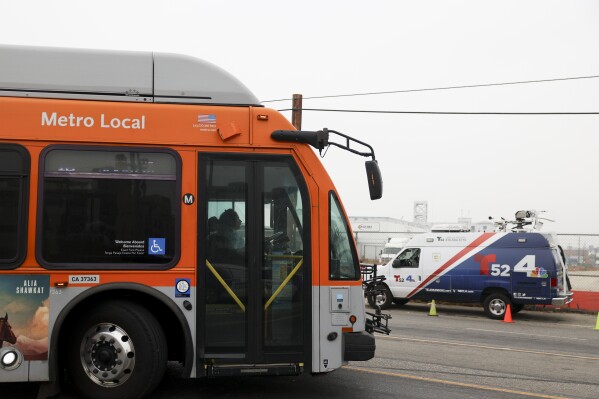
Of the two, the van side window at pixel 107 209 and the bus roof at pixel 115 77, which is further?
the bus roof at pixel 115 77

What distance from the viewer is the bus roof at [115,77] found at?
21.3 feet

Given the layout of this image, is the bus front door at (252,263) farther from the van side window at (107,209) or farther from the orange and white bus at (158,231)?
the van side window at (107,209)

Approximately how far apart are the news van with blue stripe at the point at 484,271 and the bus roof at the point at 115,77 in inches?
431

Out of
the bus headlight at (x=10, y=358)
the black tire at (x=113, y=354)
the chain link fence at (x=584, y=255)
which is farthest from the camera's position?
the chain link fence at (x=584, y=255)

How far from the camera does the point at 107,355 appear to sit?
623cm

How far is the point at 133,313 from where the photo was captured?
6.28 m

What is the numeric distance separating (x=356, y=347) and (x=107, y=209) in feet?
9.60

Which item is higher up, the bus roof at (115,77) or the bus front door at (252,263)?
the bus roof at (115,77)

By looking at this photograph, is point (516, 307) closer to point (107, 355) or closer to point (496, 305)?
point (496, 305)

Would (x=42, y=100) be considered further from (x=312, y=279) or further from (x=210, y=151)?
(x=312, y=279)

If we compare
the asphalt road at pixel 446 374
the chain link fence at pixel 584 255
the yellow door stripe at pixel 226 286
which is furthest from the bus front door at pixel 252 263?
the chain link fence at pixel 584 255

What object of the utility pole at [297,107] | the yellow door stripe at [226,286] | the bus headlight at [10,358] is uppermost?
the utility pole at [297,107]

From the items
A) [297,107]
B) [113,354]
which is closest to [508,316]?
[297,107]

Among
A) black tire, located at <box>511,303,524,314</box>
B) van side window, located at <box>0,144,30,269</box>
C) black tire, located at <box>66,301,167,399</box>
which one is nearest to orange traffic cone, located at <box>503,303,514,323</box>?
black tire, located at <box>511,303,524,314</box>
